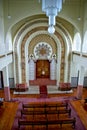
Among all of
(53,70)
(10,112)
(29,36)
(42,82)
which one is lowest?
(10,112)

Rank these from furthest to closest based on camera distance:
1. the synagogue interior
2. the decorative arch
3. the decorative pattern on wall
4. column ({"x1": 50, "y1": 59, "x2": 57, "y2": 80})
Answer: column ({"x1": 50, "y1": 59, "x2": 57, "y2": 80}), the decorative pattern on wall, the decorative arch, the synagogue interior

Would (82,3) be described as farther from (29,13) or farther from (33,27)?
(33,27)

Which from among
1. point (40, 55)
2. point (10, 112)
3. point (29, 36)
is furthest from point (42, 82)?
point (10, 112)

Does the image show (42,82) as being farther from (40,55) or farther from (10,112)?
(10,112)

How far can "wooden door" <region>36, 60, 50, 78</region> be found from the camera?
16.7 metres

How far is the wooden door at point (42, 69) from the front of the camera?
656 inches

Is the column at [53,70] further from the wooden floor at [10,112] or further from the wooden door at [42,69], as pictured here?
the wooden floor at [10,112]

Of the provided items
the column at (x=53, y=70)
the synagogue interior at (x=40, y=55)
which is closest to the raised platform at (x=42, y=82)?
the synagogue interior at (x=40, y=55)

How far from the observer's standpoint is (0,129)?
27.4ft

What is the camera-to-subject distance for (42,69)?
664 inches

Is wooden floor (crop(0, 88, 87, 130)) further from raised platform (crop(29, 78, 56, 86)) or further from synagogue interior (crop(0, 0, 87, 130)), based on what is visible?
raised platform (crop(29, 78, 56, 86))

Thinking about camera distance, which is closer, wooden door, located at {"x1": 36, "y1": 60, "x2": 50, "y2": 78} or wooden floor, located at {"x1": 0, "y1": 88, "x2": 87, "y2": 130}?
wooden floor, located at {"x1": 0, "y1": 88, "x2": 87, "y2": 130}

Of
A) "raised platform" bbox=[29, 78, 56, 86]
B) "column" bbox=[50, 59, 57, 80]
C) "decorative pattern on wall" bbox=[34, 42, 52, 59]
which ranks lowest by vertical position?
"raised platform" bbox=[29, 78, 56, 86]

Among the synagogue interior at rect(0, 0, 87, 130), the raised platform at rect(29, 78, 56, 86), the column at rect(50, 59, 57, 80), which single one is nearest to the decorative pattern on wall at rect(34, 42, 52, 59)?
the synagogue interior at rect(0, 0, 87, 130)
